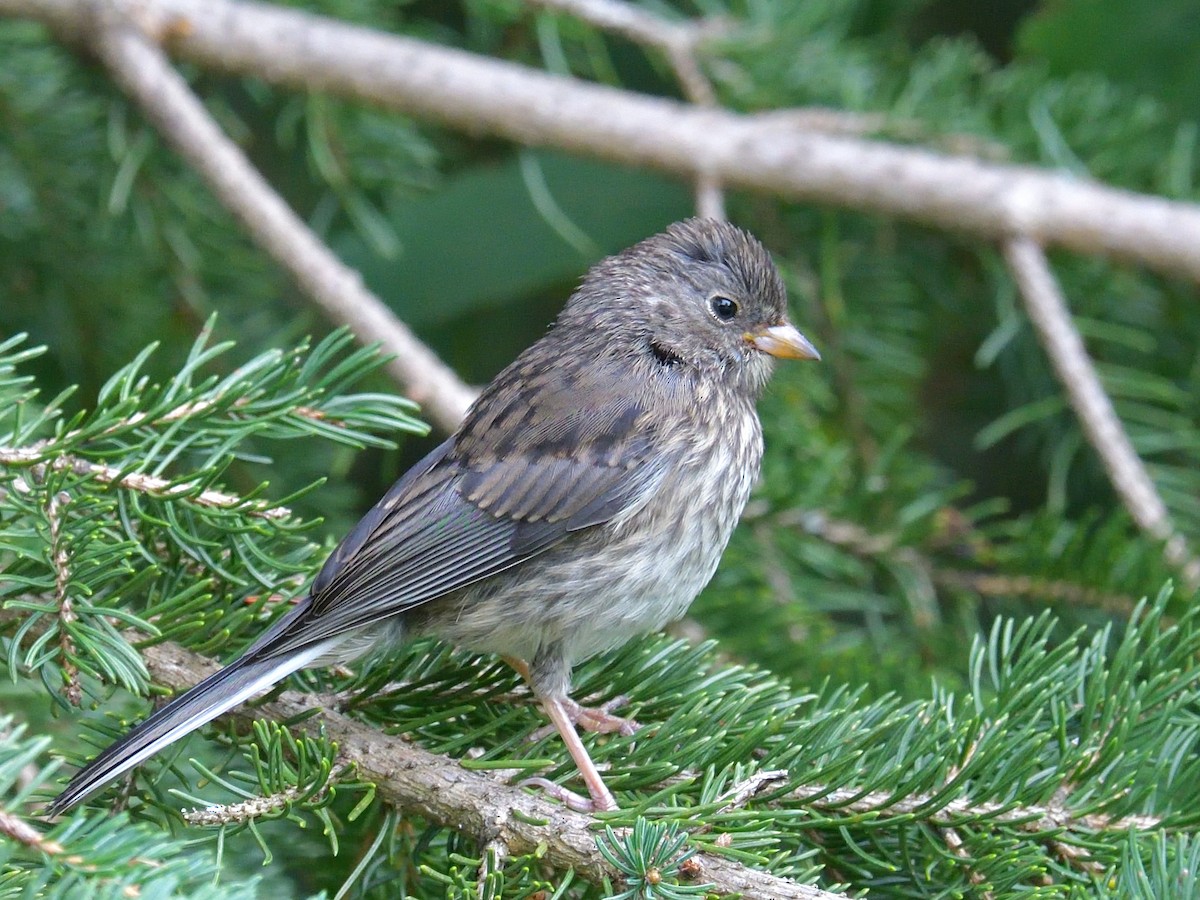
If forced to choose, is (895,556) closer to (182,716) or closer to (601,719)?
(601,719)

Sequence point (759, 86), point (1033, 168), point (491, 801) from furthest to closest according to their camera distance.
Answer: point (759, 86)
point (1033, 168)
point (491, 801)

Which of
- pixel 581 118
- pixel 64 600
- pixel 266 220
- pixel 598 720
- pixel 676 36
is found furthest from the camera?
pixel 676 36

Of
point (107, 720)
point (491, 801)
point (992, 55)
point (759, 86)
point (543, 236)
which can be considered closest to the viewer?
point (491, 801)

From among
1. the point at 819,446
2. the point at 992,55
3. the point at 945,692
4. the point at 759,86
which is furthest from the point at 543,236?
the point at 945,692

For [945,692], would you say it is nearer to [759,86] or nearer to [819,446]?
Answer: [819,446]

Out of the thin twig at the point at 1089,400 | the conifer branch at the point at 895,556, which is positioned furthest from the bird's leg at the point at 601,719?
the thin twig at the point at 1089,400

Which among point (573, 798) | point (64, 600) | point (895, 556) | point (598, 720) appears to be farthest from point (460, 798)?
point (895, 556)
